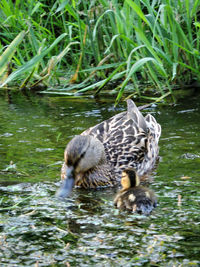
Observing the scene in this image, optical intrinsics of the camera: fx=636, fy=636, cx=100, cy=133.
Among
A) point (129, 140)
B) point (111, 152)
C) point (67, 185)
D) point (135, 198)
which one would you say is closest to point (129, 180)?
point (135, 198)

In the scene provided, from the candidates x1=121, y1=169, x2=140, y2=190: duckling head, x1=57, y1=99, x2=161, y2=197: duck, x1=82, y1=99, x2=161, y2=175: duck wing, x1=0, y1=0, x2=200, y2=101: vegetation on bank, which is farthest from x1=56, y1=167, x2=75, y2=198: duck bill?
x1=0, y1=0, x2=200, y2=101: vegetation on bank

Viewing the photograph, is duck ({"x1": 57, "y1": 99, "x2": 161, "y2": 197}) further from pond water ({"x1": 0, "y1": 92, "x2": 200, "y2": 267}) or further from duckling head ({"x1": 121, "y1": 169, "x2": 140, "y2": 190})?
duckling head ({"x1": 121, "y1": 169, "x2": 140, "y2": 190})

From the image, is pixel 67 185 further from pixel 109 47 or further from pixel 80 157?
pixel 109 47

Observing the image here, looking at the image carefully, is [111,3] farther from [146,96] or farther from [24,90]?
[24,90]

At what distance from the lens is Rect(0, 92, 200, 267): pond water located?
360 cm

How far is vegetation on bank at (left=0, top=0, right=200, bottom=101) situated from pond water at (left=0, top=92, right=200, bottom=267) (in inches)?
19.2

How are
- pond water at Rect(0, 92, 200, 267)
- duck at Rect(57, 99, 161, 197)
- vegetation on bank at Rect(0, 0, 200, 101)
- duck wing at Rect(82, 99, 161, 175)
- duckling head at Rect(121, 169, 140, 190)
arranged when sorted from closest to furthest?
pond water at Rect(0, 92, 200, 267)
duckling head at Rect(121, 169, 140, 190)
duck at Rect(57, 99, 161, 197)
duck wing at Rect(82, 99, 161, 175)
vegetation on bank at Rect(0, 0, 200, 101)

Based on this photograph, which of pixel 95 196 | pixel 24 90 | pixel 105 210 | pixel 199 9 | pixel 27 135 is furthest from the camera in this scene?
pixel 24 90

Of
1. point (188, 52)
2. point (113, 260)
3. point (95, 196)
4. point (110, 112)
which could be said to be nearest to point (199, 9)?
point (188, 52)

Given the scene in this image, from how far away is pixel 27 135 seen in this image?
614cm

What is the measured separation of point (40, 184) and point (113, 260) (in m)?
1.48

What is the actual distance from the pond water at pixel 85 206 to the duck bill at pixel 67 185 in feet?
0.21

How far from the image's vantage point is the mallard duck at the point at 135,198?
4246 mm

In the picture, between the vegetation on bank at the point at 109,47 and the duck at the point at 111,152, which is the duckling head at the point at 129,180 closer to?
the duck at the point at 111,152
